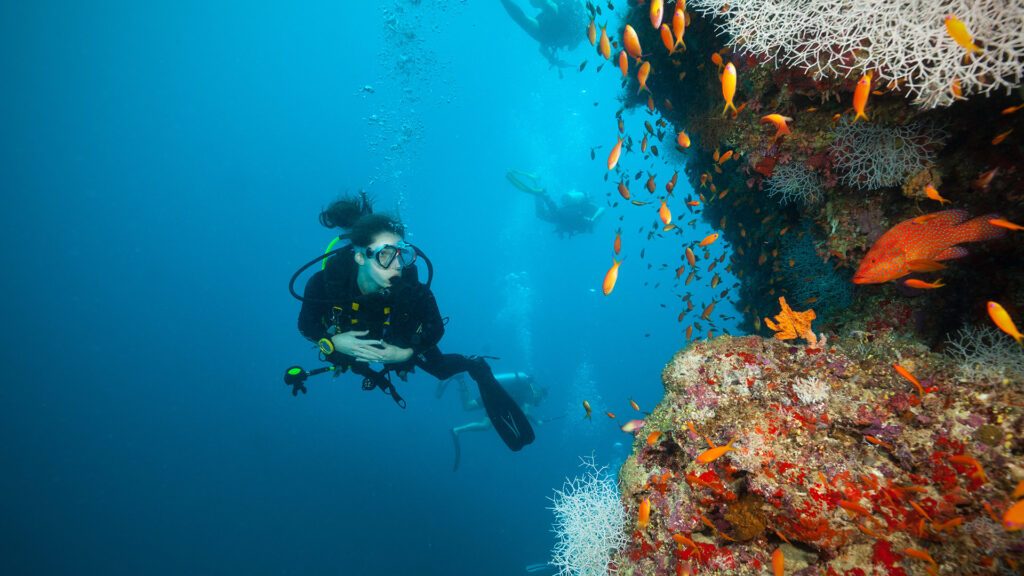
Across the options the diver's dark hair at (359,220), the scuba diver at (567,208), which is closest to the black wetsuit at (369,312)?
the diver's dark hair at (359,220)

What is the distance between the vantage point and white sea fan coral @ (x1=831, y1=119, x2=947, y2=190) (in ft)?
8.78

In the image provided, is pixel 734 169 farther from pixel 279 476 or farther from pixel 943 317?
pixel 279 476

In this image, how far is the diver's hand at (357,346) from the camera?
16.3 ft

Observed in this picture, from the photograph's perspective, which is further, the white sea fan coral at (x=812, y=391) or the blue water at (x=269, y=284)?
the blue water at (x=269, y=284)

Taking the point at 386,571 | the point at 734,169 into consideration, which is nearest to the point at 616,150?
the point at 734,169

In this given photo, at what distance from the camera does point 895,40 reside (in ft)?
7.13

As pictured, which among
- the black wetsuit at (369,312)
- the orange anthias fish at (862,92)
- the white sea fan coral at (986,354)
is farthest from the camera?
the black wetsuit at (369,312)

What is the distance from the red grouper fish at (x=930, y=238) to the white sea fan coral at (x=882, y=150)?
85 centimetres

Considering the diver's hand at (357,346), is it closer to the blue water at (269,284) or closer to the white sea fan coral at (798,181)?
the white sea fan coral at (798,181)

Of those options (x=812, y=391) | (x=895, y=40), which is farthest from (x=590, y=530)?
(x=895, y=40)

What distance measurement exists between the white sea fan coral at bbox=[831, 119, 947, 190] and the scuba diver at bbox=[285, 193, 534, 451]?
15.0 ft

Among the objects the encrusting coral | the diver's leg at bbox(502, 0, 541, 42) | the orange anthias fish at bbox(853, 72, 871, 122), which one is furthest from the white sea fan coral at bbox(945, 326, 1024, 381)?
the diver's leg at bbox(502, 0, 541, 42)

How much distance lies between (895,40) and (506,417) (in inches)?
246

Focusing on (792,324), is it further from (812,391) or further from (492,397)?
(492,397)
